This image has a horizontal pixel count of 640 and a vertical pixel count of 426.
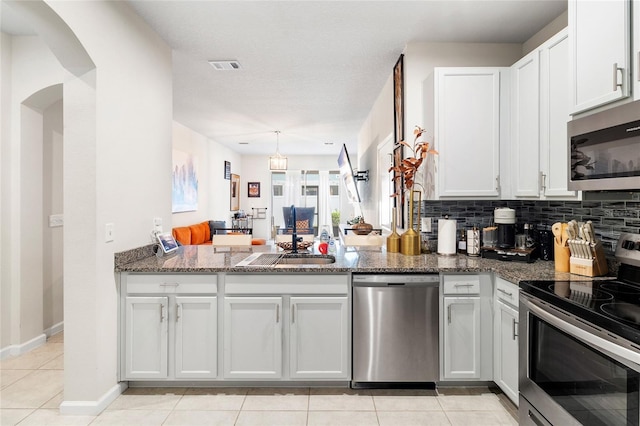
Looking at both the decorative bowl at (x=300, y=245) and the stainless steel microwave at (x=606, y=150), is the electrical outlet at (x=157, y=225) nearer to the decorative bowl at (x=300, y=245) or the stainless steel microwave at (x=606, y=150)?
the decorative bowl at (x=300, y=245)

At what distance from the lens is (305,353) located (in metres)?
2.49

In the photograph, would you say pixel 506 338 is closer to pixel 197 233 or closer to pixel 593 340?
pixel 593 340

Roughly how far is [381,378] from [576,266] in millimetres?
1372

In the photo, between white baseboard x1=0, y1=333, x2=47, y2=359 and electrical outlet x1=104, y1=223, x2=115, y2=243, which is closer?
electrical outlet x1=104, y1=223, x2=115, y2=243

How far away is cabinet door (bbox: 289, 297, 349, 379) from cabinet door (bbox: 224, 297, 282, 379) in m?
0.11

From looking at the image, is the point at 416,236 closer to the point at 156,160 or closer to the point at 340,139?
the point at 156,160

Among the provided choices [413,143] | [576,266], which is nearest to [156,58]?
[413,143]

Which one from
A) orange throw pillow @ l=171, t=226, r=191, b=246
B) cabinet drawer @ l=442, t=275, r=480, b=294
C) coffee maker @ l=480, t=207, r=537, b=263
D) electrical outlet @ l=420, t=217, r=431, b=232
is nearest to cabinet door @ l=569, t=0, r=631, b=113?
coffee maker @ l=480, t=207, r=537, b=263

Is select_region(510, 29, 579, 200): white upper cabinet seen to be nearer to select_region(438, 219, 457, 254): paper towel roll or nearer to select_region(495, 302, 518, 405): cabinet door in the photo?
select_region(438, 219, 457, 254): paper towel roll

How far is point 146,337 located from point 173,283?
403 mm

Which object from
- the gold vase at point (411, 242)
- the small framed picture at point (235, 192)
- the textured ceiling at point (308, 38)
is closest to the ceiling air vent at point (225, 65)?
the textured ceiling at point (308, 38)

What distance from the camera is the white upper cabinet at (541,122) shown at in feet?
7.38

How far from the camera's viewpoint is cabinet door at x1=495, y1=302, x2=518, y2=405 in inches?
85.4

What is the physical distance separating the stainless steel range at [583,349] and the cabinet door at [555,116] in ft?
1.59
